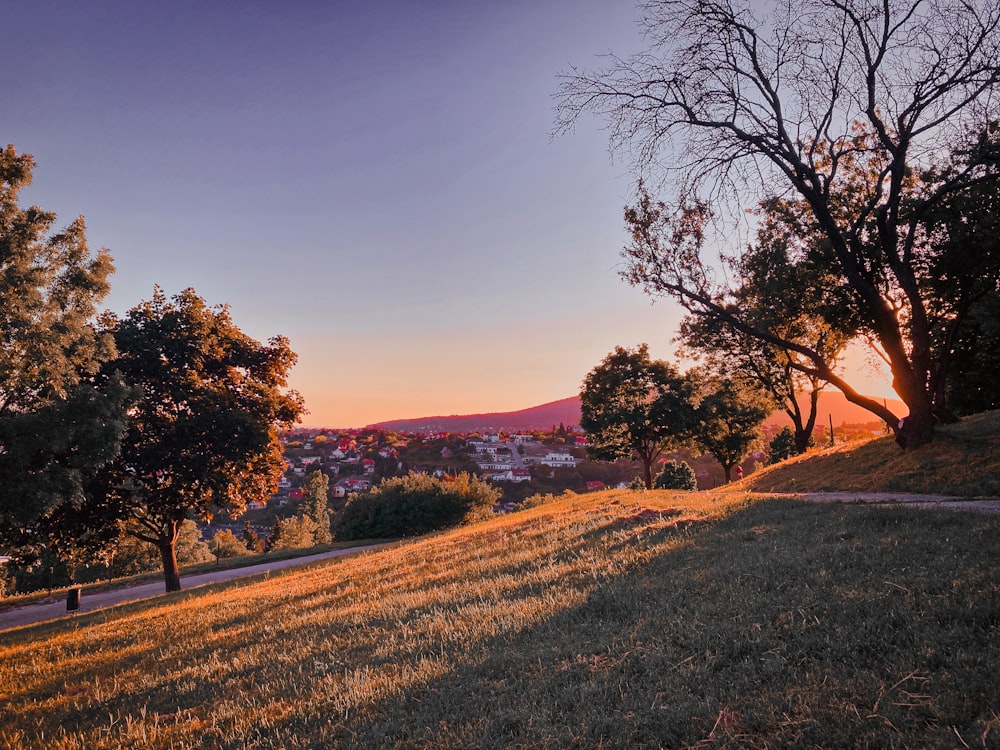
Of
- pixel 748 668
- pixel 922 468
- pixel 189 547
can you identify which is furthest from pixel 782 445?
pixel 189 547

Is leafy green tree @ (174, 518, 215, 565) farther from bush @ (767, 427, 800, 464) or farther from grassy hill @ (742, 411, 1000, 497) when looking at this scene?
bush @ (767, 427, 800, 464)

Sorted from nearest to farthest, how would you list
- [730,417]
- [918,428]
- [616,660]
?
[616,660] < [918,428] < [730,417]

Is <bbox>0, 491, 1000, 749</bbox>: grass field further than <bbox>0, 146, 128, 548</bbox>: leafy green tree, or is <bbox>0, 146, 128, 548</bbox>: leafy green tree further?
<bbox>0, 146, 128, 548</bbox>: leafy green tree

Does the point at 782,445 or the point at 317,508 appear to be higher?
the point at 317,508

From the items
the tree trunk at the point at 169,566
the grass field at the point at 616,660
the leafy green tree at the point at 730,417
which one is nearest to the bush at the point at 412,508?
the tree trunk at the point at 169,566

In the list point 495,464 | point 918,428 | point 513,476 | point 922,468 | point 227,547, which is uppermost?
point 918,428

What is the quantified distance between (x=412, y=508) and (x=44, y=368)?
32459 mm

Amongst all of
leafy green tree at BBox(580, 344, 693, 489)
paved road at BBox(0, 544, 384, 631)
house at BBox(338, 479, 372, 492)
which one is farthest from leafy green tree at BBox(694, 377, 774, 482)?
house at BBox(338, 479, 372, 492)

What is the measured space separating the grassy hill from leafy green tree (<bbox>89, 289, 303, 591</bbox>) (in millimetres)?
22505

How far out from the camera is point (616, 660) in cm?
429

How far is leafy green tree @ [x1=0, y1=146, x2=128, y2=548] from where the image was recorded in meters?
11.4

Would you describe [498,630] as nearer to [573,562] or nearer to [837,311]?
[573,562]

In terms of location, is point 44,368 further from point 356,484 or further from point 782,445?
point 356,484

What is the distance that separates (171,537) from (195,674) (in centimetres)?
1911
